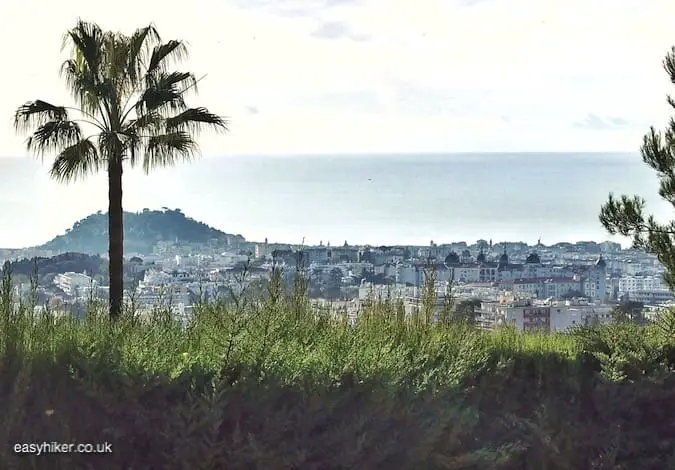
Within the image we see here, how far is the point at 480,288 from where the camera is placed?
9.62 meters

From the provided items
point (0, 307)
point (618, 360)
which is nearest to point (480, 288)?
point (618, 360)

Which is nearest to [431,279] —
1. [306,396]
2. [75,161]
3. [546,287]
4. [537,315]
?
[306,396]

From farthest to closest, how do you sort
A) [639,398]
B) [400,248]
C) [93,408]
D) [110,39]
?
[400,248], [110,39], [639,398], [93,408]

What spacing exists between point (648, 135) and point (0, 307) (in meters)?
6.09

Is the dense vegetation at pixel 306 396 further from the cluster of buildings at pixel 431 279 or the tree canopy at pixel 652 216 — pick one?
the tree canopy at pixel 652 216

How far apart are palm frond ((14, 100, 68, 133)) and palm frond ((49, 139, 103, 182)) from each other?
0.45m

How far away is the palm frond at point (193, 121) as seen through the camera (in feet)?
35.6

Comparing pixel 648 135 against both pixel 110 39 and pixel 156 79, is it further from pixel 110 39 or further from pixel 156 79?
Result: pixel 110 39

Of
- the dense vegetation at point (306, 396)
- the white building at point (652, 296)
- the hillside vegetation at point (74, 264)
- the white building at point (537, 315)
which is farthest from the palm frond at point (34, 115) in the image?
the white building at point (652, 296)

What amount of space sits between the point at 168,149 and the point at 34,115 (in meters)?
1.76

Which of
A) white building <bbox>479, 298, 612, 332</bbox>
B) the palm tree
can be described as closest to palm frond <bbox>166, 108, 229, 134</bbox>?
the palm tree

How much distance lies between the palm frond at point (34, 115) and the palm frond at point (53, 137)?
79mm

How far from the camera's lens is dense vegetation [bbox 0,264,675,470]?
4141 mm

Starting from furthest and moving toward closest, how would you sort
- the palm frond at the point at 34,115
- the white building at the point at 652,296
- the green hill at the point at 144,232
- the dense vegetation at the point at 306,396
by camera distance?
the green hill at the point at 144,232 < the palm frond at the point at 34,115 < the white building at the point at 652,296 < the dense vegetation at the point at 306,396
